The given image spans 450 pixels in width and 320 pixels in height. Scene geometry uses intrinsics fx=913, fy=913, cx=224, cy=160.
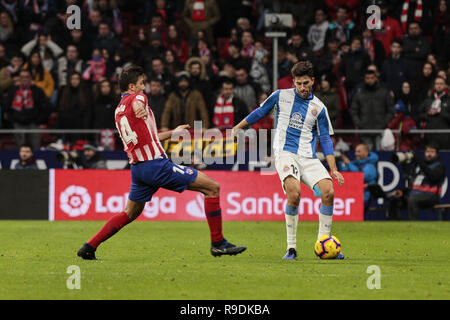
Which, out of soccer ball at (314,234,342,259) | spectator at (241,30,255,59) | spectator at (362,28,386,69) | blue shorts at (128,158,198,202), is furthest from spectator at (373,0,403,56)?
blue shorts at (128,158,198,202)

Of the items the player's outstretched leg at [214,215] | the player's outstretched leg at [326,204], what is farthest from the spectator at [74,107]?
the player's outstretched leg at [326,204]

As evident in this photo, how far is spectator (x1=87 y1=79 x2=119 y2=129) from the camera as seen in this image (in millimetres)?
19203

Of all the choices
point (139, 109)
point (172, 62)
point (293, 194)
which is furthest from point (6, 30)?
point (293, 194)

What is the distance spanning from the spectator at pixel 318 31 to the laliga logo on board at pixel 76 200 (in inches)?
250

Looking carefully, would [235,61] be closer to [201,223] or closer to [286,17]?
[286,17]

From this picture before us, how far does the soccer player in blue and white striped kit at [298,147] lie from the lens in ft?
35.0

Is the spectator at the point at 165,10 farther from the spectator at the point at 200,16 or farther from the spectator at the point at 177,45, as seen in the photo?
the spectator at the point at 177,45

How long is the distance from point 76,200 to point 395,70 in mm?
7244

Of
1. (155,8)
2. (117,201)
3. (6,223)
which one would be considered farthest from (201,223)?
(155,8)

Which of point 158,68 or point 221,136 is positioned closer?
point 221,136

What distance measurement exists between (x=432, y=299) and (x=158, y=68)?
12.8 meters

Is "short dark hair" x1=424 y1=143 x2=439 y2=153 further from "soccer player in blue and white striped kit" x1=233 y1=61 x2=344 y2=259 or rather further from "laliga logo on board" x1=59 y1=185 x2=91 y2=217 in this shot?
"soccer player in blue and white striped kit" x1=233 y1=61 x2=344 y2=259

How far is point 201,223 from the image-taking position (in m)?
16.8

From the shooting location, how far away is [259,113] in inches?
423
